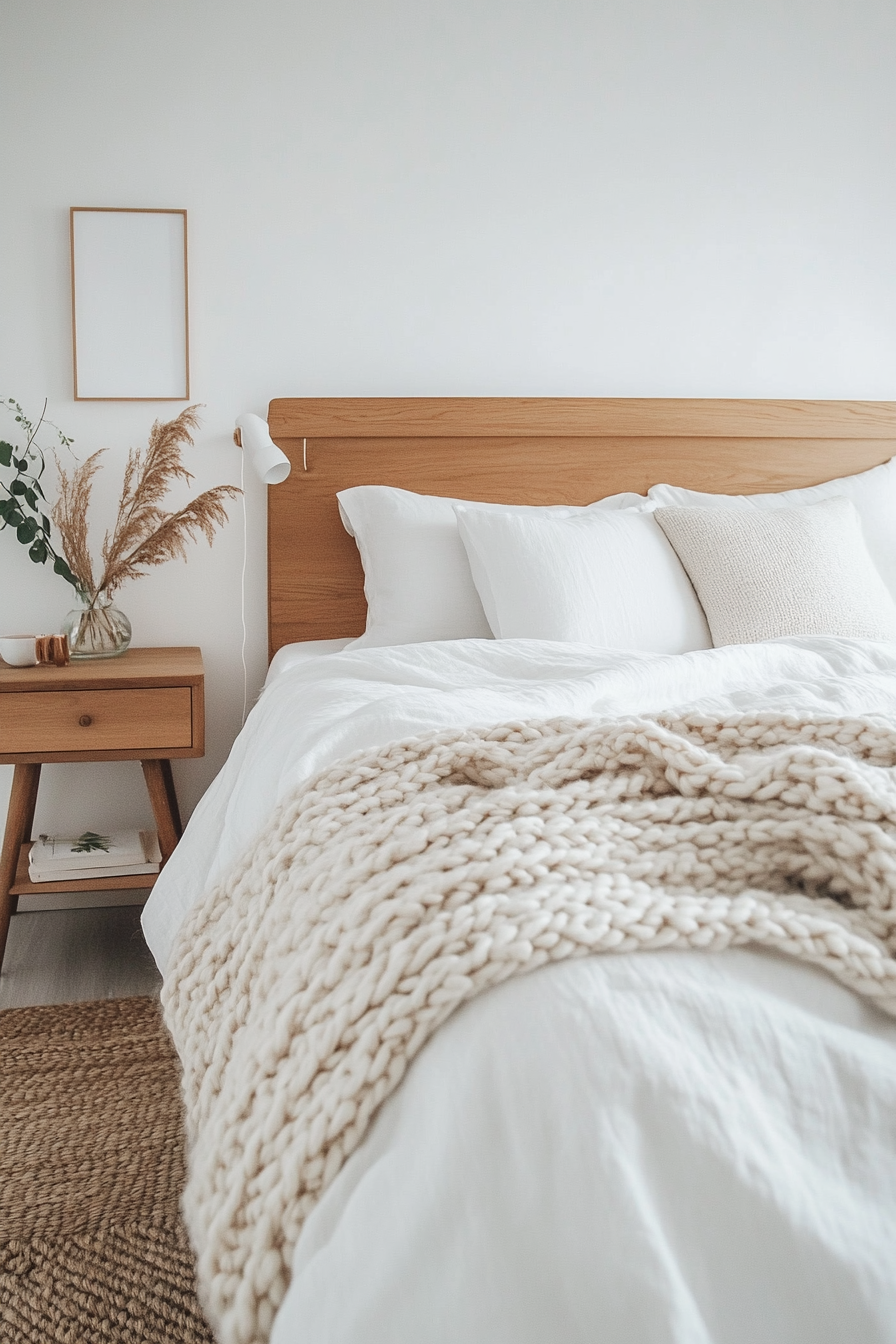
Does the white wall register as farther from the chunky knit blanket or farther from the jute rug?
the chunky knit blanket

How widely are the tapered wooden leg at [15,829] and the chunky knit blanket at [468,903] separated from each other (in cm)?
117

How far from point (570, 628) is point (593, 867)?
1.20 metres

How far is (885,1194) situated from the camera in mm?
527

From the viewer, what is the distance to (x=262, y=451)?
1.97 m

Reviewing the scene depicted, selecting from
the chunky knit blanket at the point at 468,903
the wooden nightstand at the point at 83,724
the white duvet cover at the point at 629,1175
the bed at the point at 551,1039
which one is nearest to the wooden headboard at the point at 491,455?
the wooden nightstand at the point at 83,724

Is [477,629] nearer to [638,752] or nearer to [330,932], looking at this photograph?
[638,752]

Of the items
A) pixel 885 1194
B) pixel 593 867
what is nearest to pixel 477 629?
pixel 593 867

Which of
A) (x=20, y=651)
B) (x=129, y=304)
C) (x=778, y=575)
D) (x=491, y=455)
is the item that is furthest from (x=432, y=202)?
(x=20, y=651)

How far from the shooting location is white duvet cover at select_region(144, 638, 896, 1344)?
0.49 meters

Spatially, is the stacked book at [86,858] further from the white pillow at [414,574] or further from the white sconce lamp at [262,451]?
the white sconce lamp at [262,451]

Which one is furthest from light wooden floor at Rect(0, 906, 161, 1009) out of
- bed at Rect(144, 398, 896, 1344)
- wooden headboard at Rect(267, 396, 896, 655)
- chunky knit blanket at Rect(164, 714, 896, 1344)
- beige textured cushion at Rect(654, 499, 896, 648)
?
beige textured cushion at Rect(654, 499, 896, 648)

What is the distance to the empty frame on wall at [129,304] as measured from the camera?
2.15m

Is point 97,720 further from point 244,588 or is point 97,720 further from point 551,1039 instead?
point 551,1039

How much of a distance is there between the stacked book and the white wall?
28cm
